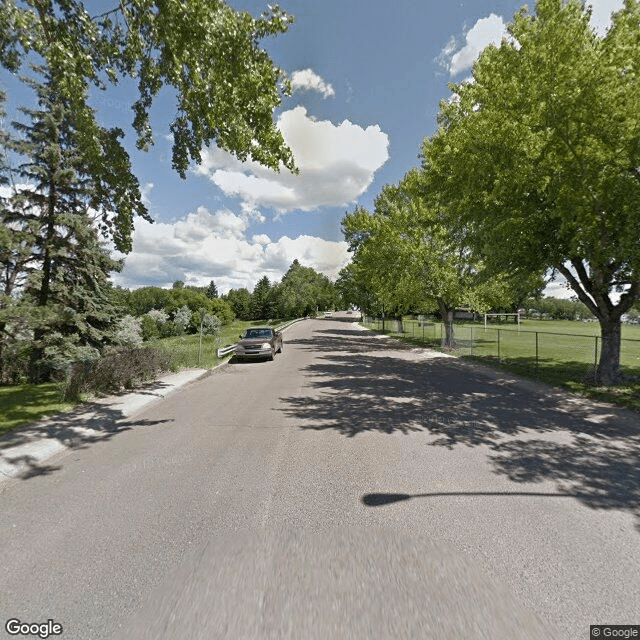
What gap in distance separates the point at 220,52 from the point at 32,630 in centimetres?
679

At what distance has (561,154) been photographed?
9.02 metres

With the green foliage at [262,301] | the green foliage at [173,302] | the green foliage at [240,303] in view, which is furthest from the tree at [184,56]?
the green foliage at [240,303]

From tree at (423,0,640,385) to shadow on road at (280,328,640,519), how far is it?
3.70m

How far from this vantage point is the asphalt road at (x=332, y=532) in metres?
2.32

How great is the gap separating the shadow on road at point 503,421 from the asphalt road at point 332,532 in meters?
0.05

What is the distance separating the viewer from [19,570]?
109 inches

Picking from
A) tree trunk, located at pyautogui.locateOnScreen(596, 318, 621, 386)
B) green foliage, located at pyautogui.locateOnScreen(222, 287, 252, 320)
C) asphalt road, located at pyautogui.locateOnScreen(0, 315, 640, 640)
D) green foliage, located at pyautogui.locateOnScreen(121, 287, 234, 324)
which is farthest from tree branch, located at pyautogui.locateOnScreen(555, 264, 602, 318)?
green foliage, located at pyautogui.locateOnScreen(222, 287, 252, 320)

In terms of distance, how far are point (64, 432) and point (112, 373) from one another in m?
3.30

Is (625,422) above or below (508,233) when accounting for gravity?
below

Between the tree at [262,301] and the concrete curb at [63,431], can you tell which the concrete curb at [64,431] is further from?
the tree at [262,301]

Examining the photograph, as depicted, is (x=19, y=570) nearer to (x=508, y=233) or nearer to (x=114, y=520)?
(x=114, y=520)

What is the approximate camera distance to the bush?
8.22 m

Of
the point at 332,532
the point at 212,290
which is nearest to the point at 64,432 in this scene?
the point at 332,532

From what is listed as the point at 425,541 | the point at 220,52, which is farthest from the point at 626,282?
the point at 220,52
